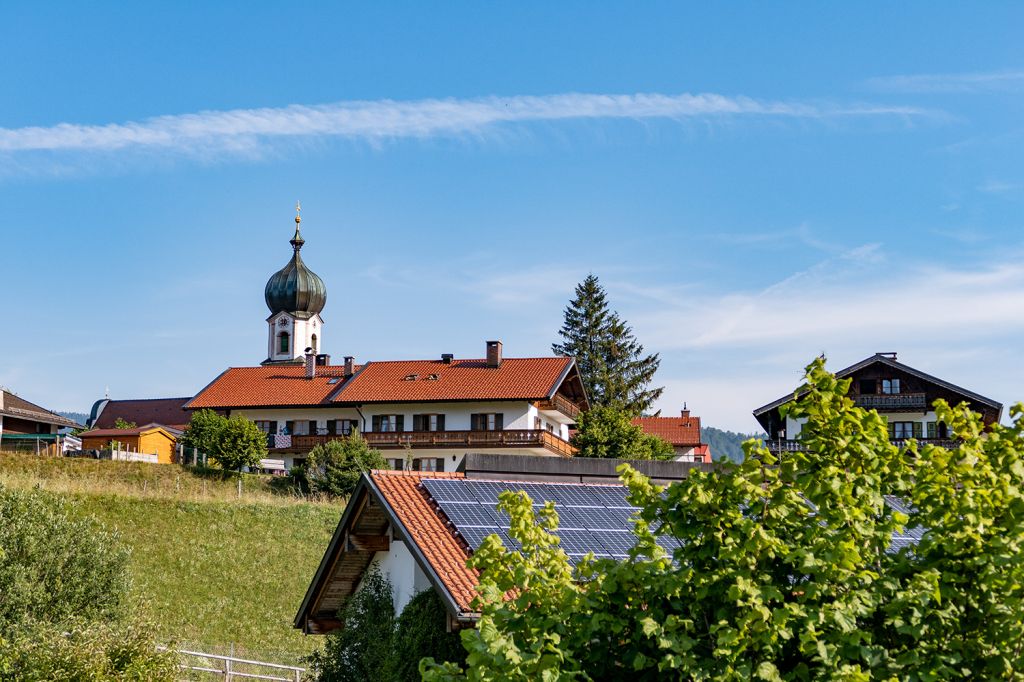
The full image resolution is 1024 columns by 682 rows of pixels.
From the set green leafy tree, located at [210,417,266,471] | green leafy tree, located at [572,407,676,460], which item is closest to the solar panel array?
green leafy tree, located at [210,417,266,471]

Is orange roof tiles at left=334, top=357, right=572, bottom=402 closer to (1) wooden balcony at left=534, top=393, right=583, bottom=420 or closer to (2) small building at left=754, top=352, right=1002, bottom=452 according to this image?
(1) wooden balcony at left=534, top=393, right=583, bottom=420

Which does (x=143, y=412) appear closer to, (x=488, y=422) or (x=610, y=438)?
(x=488, y=422)

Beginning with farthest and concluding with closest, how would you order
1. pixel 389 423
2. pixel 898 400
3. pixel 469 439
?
pixel 389 423 → pixel 469 439 → pixel 898 400

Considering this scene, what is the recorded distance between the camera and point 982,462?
29.7ft

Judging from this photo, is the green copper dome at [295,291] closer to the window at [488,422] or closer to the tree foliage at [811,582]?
the window at [488,422]

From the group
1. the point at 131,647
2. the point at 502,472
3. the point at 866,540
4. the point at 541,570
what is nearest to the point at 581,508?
the point at 502,472

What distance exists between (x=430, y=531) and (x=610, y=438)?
149 ft

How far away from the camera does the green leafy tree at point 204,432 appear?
5750 cm

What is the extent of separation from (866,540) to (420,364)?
65.9m

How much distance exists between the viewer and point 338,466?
5341 cm

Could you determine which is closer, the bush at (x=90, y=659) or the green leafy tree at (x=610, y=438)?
the bush at (x=90, y=659)

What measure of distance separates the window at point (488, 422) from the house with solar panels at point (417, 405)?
6 cm

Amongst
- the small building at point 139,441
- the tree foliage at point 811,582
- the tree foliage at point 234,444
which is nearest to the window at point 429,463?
the tree foliage at point 234,444

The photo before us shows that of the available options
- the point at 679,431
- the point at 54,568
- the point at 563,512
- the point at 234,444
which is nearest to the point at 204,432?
the point at 234,444
